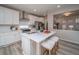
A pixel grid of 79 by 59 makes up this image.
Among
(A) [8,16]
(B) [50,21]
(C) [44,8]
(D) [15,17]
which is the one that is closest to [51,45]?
(B) [50,21]

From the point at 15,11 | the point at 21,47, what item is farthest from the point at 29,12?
the point at 21,47

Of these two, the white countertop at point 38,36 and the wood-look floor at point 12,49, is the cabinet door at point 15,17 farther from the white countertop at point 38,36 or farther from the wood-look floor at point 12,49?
the wood-look floor at point 12,49

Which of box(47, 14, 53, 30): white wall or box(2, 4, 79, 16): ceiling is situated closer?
box(2, 4, 79, 16): ceiling

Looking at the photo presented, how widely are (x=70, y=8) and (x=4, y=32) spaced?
1354mm

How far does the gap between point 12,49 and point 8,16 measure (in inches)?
25.3

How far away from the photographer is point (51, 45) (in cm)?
168

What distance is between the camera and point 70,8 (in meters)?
1.63

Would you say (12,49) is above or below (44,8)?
below

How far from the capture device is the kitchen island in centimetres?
165

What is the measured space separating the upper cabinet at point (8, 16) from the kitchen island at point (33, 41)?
35cm

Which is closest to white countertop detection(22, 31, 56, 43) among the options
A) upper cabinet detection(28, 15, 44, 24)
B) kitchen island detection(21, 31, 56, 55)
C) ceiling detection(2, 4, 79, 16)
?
kitchen island detection(21, 31, 56, 55)

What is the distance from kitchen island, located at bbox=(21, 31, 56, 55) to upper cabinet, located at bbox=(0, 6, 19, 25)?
0.35 m

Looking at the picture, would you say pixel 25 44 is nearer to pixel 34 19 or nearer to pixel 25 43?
pixel 25 43

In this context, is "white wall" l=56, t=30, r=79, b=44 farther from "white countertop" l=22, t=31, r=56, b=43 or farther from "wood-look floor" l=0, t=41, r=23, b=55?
"wood-look floor" l=0, t=41, r=23, b=55
